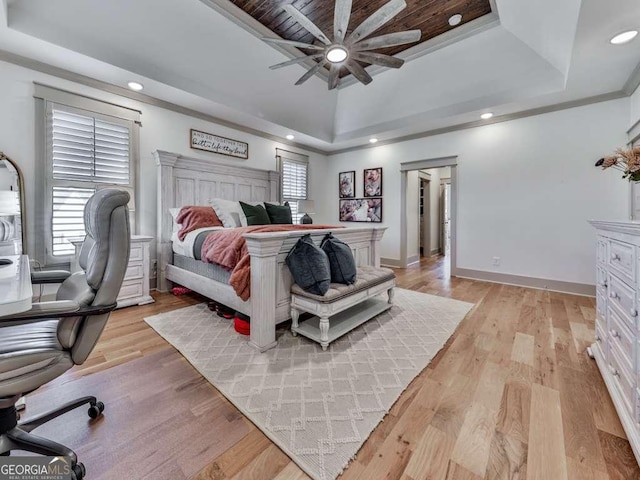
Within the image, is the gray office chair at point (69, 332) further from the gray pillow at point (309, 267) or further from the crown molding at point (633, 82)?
the crown molding at point (633, 82)

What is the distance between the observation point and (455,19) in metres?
3.18

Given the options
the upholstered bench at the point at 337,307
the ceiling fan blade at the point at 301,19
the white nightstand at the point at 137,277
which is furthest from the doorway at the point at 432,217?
the white nightstand at the point at 137,277

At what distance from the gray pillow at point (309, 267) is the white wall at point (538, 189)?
3.39 meters

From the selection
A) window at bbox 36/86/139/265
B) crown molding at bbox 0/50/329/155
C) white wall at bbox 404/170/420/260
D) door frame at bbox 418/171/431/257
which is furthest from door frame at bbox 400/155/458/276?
window at bbox 36/86/139/265

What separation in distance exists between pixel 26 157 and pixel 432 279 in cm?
533

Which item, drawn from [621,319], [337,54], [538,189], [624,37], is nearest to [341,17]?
[337,54]

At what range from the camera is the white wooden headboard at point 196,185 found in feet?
11.8

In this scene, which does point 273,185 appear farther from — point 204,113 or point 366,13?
point 366,13

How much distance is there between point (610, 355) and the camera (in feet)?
5.29

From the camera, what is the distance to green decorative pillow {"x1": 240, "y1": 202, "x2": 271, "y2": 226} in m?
3.78

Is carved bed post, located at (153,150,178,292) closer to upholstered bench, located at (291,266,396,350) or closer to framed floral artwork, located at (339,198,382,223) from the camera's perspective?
upholstered bench, located at (291,266,396,350)

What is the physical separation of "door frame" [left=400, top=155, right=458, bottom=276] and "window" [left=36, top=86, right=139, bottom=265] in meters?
4.43

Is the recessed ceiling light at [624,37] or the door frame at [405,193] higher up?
the recessed ceiling light at [624,37]

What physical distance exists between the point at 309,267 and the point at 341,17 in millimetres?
2049
